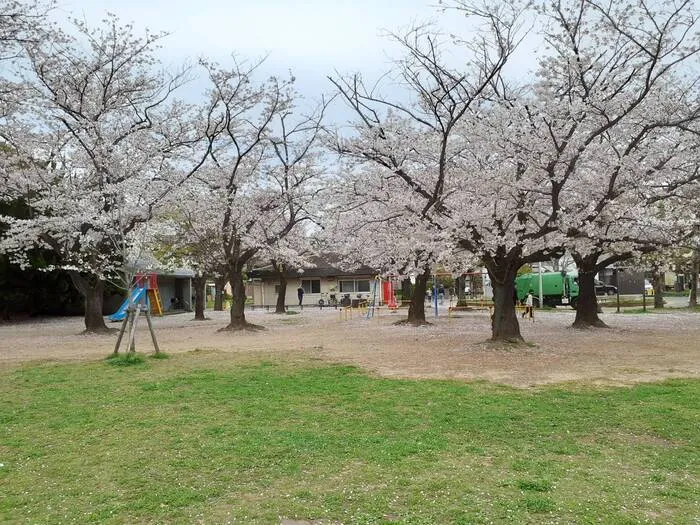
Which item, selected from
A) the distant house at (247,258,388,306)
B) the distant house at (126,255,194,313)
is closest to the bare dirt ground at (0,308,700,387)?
the distant house at (126,255,194,313)

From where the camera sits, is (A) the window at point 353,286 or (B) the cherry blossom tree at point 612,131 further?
(A) the window at point 353,286

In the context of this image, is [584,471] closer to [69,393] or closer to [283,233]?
[69,393]

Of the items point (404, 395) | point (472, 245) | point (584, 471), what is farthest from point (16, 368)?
point (584, 471)

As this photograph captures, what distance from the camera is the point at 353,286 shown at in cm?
4100

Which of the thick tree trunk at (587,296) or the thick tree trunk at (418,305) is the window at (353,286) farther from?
the thick tree trunk at (587,296)

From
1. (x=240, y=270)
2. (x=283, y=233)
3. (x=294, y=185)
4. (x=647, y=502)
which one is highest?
(x=294, y=185)

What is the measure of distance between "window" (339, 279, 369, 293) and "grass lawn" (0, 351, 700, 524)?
107 feet

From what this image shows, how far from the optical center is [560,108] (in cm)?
1062

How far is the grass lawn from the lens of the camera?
12.1ft

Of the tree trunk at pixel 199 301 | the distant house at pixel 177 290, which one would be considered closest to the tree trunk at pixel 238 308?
the tree trunk at pixel 199 301

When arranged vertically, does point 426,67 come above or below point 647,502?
above

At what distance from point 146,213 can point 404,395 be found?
39.5 feet

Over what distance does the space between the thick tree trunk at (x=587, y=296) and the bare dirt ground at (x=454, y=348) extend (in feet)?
2.01

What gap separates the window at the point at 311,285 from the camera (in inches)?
1650
